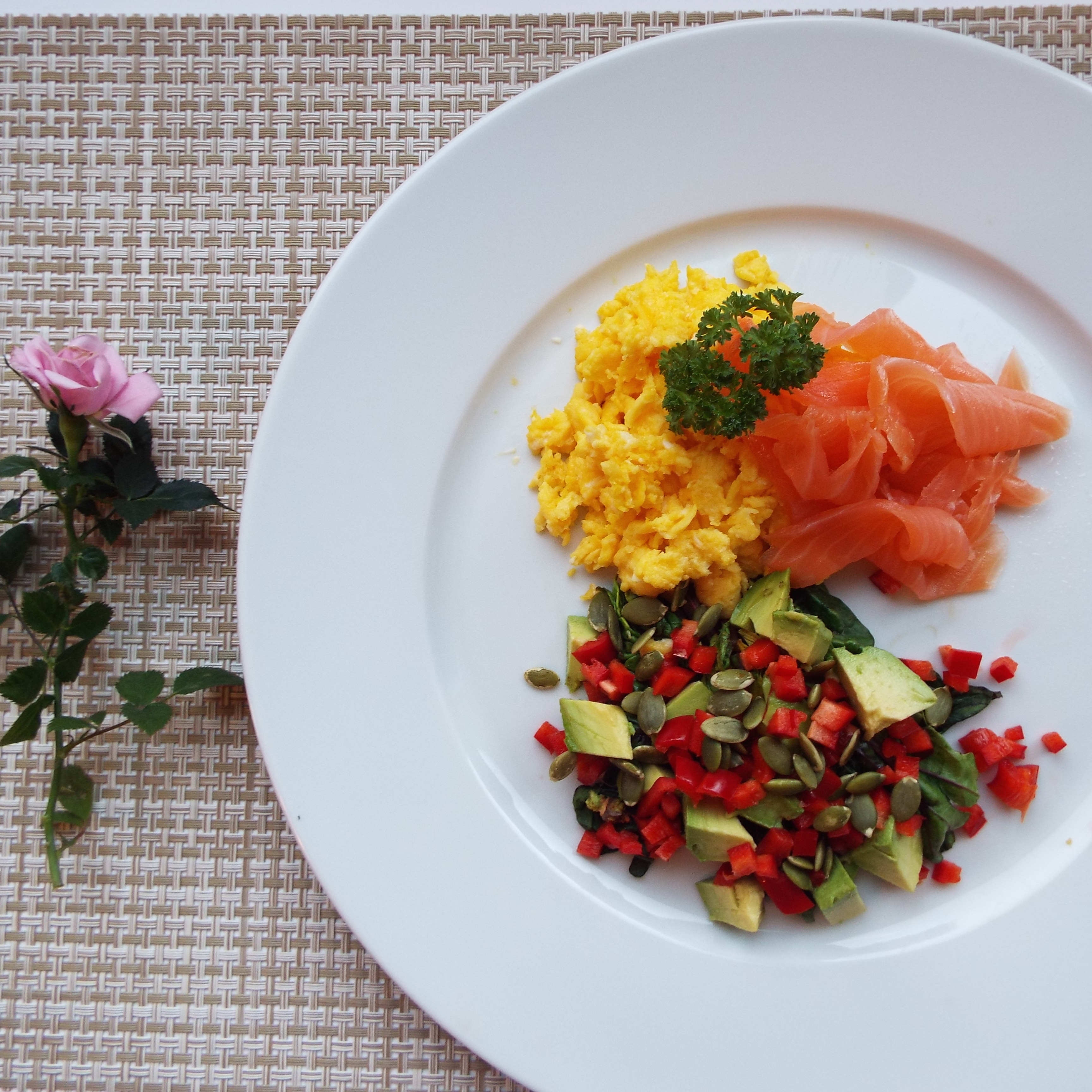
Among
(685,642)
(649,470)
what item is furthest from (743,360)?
(685,642)

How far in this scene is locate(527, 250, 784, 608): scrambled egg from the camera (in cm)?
229

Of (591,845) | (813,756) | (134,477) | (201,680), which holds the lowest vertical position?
(591,845)

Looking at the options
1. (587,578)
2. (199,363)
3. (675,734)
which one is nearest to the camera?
(675,734)

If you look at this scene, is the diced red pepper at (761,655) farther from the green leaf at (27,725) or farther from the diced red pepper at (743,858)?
the green leaf at (27,725)

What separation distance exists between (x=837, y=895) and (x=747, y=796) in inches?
15.0

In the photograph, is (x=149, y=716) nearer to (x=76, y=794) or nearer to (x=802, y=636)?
(x=76, y=794)

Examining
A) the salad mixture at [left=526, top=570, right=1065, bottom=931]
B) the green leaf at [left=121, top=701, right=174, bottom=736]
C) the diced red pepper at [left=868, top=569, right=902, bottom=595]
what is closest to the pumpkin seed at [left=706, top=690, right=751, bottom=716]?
the salad mixture at [left=526, top=570, right=1065, bottom=931]

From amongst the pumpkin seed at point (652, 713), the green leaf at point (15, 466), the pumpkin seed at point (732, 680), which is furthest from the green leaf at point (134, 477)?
the pumpkin seed at point (732, 680)

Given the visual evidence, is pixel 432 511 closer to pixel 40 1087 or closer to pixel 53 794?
pixel 53 794

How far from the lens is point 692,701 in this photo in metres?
2.29

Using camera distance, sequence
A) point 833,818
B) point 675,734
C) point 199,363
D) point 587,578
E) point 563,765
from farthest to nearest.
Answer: point 199,363
point 587,578
point 563,765
point 675,734
point 833,818

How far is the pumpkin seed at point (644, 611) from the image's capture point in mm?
2340

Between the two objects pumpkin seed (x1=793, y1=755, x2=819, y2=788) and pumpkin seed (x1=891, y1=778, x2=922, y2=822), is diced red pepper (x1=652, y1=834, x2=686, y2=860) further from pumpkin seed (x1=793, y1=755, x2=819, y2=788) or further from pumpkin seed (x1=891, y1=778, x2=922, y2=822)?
pumpkin seed (x1=891, y1=778, x2=922, y2=822)

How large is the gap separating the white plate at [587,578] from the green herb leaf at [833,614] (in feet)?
0.36
